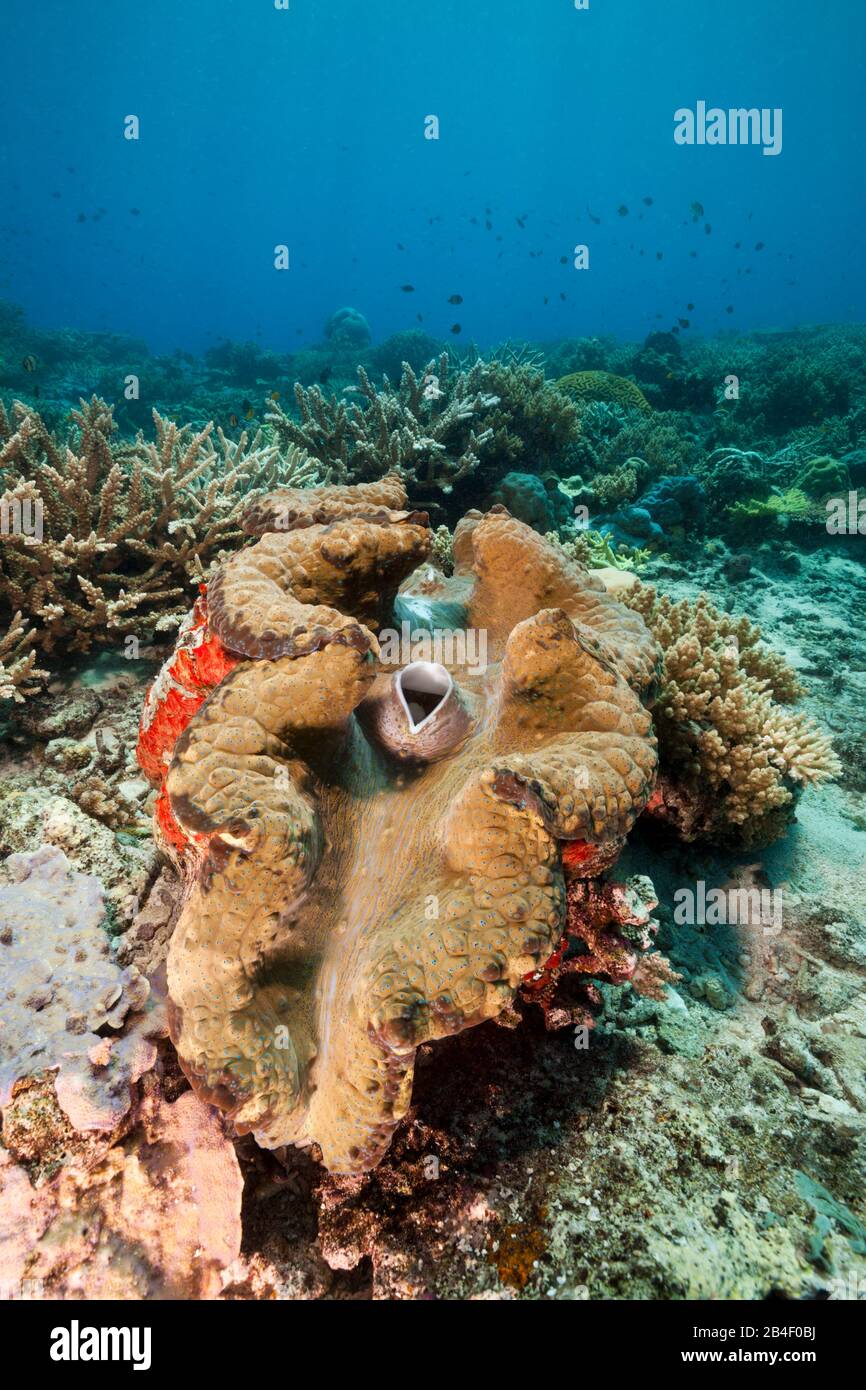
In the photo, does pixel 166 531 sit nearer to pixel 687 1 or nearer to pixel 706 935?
pixel 706 935

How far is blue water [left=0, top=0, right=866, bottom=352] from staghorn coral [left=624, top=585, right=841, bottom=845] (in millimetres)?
91860

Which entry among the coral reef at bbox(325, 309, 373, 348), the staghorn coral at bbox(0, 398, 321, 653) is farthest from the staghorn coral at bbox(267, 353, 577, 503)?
the coral reef at bbox(325, 309, 373, 348)

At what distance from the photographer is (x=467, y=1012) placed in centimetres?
134

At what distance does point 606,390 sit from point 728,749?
10.7 metres

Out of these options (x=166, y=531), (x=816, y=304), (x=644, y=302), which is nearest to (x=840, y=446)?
(x=166, y=531)

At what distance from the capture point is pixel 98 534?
3.49m

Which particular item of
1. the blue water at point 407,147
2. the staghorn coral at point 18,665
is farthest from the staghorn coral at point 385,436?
the blue water at point 407,147

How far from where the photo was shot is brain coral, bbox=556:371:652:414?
1144 cm

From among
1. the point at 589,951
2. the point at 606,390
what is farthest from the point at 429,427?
the point at 606,390

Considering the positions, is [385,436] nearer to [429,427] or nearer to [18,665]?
[429,427]

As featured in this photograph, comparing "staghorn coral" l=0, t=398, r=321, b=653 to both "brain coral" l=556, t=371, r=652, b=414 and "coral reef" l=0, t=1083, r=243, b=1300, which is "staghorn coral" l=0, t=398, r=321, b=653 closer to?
"coral reef" l=0, t=1083, r=243, b=1300

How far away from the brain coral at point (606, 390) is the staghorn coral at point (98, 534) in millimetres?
9522

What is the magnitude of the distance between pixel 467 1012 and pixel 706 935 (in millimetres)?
1821

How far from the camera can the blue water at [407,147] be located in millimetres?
93812
